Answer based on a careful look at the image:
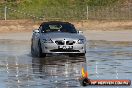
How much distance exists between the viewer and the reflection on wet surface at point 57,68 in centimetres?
1698

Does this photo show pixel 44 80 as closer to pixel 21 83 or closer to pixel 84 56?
pixel 21 83

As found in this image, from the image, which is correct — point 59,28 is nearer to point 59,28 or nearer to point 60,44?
point 59,28

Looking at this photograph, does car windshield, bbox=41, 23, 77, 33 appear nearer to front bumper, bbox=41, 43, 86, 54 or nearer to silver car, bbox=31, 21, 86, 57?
silver car, bbox=31, 21, 86, 57

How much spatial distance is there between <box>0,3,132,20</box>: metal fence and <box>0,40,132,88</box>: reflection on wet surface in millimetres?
29177

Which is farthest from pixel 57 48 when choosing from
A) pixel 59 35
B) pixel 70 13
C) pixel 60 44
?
pixel 70 13

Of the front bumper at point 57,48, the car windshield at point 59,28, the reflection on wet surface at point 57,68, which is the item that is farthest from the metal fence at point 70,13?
the front bumper at point 57,48

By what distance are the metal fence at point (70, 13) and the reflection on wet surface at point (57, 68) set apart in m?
29.2

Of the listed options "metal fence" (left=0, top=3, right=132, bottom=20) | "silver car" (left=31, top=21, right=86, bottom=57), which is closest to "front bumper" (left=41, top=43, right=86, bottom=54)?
Answer: "silver car" (left=31, top=21, right=86, bottom=57)

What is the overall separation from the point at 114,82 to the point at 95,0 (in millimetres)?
56598

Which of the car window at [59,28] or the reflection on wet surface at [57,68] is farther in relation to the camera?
the car window at [59,28]

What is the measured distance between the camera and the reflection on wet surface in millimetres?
16984

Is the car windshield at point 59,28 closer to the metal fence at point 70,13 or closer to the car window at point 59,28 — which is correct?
the car window at point 59,28

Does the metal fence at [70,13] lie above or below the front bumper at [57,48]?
below

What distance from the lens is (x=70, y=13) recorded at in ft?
201
